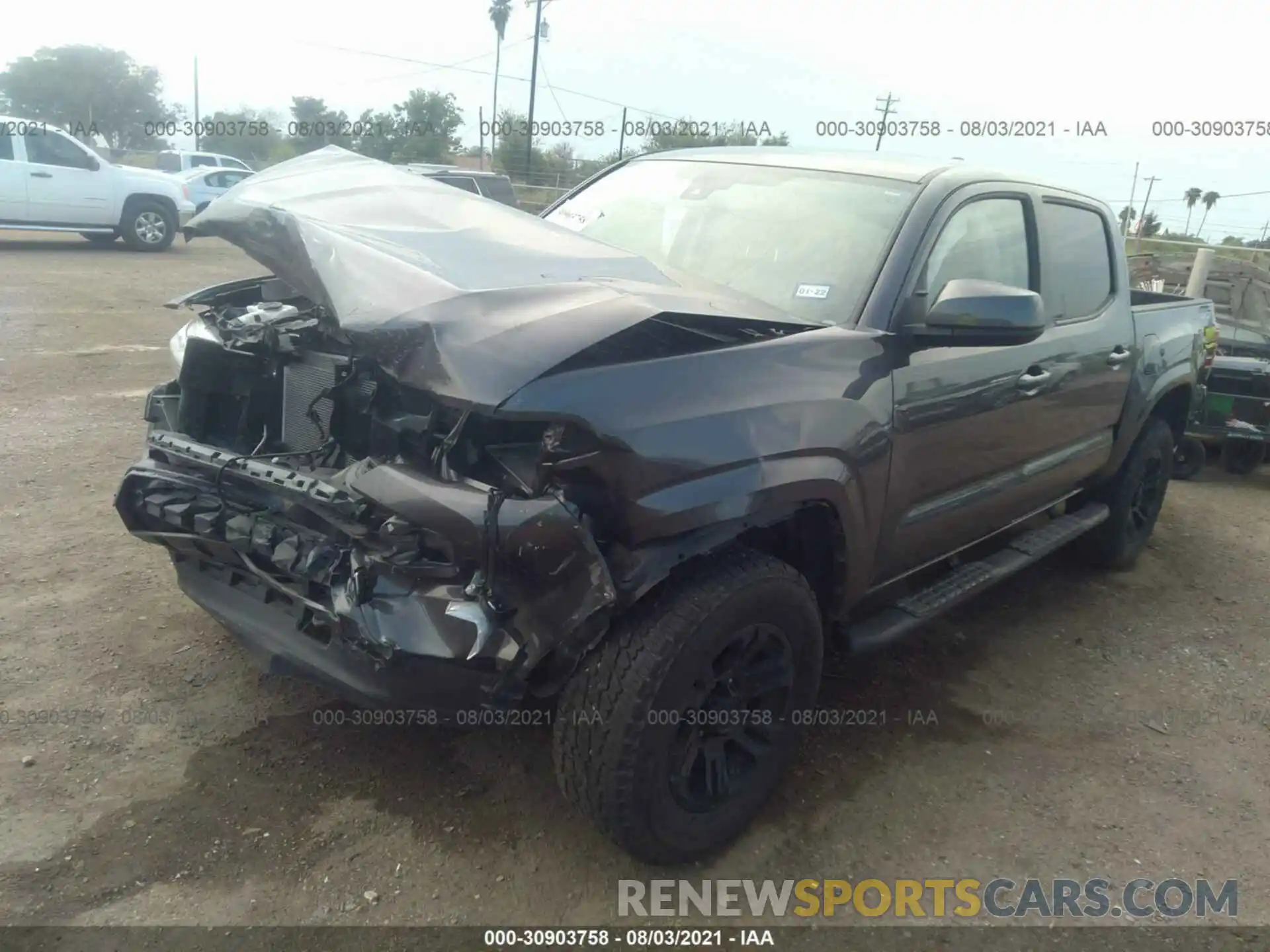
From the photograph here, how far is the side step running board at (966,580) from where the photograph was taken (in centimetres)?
309

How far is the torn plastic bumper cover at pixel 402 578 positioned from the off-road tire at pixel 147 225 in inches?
538

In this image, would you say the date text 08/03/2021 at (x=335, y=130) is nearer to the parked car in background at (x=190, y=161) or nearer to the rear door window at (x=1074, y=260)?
the parked car in background at (x=190, y=161)

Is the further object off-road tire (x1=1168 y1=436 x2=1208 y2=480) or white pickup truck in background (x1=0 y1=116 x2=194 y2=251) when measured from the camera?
white pickup truck in background (x1=0 y1=116 x2=194 y2=251)

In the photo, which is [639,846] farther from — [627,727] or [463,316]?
[463,316]

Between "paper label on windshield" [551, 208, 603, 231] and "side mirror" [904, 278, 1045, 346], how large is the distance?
150 centimetres

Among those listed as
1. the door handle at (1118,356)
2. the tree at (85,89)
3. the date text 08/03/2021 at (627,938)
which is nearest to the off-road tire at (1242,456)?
the door handle at (1118,356)

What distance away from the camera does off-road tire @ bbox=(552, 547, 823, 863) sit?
229 cm

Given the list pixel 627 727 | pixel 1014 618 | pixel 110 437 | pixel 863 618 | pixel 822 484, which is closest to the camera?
pixel 627 727

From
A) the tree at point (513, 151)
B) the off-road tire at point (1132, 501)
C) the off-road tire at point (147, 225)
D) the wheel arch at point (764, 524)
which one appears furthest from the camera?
the tree at point (513, 151)

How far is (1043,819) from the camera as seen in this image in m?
2.93

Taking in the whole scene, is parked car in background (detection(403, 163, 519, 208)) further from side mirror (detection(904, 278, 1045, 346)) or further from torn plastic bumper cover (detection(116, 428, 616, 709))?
torn plastic bumper cover (detection(116, 428, 616, 709))

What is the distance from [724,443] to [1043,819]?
1.64 meters

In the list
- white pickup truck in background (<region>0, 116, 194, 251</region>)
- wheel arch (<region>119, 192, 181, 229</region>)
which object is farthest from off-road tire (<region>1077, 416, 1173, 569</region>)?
wheel arch (<region>119, 192, 181, 229</region>)

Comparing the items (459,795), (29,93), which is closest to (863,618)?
(459,795)
